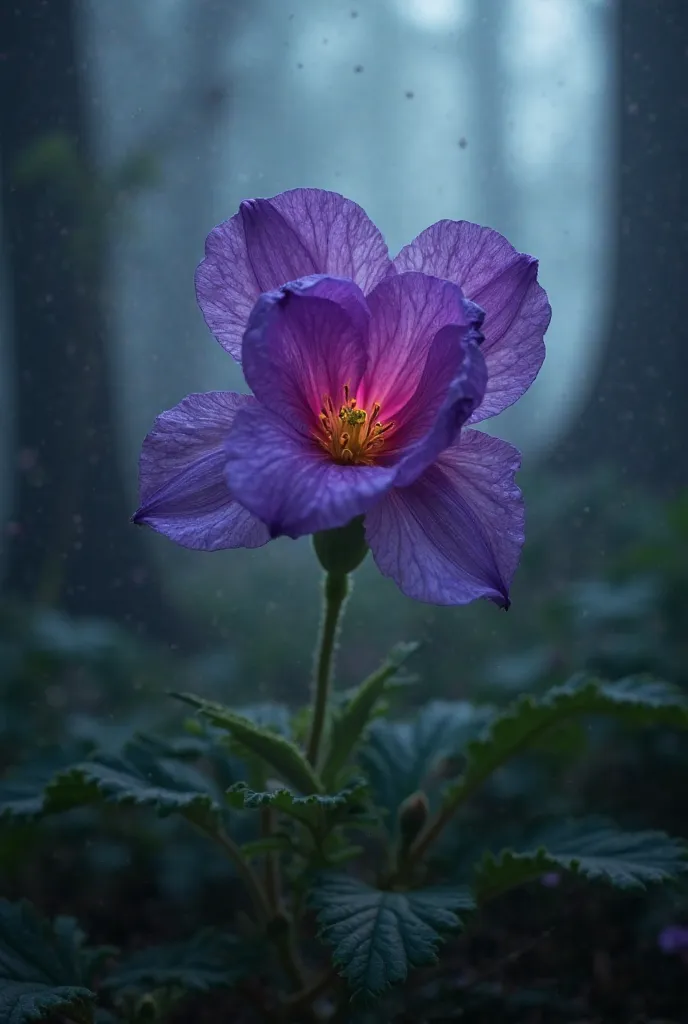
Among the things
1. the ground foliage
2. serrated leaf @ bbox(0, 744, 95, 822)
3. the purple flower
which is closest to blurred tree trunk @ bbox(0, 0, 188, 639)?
the ground foliage

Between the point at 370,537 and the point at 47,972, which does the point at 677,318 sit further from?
the point at 47,972

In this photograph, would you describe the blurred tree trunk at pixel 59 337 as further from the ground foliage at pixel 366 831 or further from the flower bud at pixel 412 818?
the flower bud at pixel 412 818

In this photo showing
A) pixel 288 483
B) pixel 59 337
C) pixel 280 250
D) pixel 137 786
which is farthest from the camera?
pixel 59 337

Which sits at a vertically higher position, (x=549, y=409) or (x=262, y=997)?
(x=549, y=409)

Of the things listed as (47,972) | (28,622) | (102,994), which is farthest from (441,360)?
(28,622)

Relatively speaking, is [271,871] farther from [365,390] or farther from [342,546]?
[365,390]

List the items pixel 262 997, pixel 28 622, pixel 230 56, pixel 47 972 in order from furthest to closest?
pixel 28 622, pixel 230 56, pixel 262 997, pixel 47 972

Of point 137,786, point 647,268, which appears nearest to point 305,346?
point 137,786
